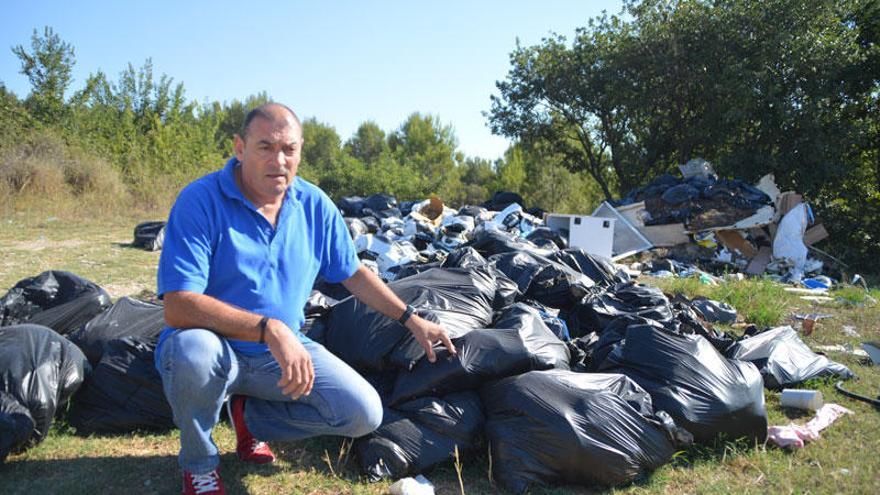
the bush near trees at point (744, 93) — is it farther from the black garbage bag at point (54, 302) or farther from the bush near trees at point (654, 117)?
the black garbage bag at point (54, 302)

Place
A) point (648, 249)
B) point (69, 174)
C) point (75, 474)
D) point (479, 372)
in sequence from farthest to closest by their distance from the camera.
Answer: point (69, 174) → point (648, 249) → point (479, 372) → point (75, 474)

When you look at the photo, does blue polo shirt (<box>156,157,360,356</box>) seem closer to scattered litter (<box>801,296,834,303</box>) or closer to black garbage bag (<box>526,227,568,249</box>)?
black garbage bag (<box>526,227,568,249</box>)

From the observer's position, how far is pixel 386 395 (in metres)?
2.32

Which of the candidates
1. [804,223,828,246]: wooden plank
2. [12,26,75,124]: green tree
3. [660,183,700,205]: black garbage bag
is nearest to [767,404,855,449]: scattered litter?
[660,183,700,205]: black garbage bag

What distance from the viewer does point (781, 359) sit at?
9.66 ft

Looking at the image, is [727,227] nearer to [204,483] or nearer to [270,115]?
[270,115]

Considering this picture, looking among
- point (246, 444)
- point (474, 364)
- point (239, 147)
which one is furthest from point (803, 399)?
point (239, 147)

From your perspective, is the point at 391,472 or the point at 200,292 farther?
the point at 391,472

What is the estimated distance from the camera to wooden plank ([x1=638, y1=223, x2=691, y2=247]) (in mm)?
7918

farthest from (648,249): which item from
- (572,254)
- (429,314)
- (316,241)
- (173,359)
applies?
(173,359)

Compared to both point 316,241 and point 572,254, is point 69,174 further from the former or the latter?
point 316,241

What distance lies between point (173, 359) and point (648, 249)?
7012mm

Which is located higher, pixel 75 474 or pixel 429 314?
pixel 429 314

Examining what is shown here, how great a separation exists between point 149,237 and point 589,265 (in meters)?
5.64
